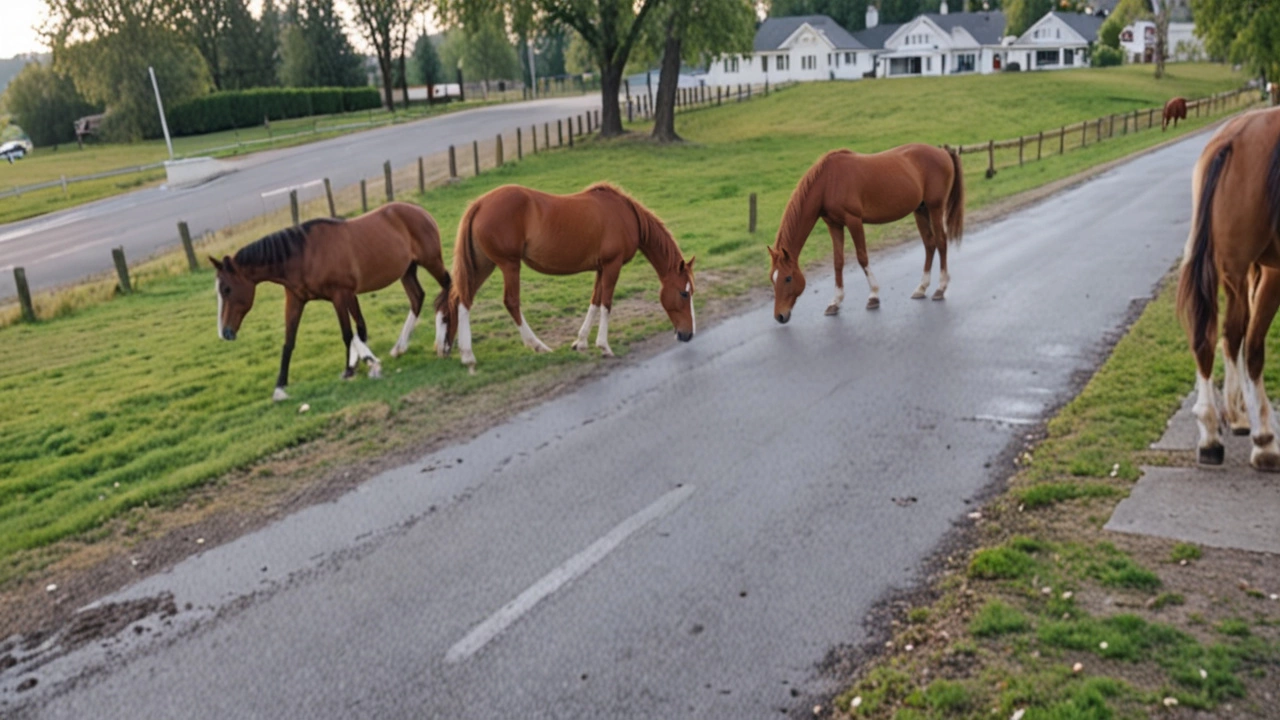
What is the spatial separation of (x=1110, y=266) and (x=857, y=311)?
4511 millimetres

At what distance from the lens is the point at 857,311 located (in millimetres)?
12789

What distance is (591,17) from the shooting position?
38281 millimetres

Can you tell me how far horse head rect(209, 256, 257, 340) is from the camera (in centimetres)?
952

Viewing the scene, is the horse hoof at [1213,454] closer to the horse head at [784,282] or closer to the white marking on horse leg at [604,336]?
the horse head at [784,282]

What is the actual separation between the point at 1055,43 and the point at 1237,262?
9228 cm

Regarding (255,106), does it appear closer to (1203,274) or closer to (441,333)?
(441,333)

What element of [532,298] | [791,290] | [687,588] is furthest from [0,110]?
[687,588]

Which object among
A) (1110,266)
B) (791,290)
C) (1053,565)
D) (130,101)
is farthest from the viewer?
(130,101)

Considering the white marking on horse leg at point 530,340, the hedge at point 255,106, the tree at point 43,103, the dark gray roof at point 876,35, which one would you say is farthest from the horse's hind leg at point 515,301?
the dark gray roof at point 876,35

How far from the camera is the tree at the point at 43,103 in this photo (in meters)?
63.3

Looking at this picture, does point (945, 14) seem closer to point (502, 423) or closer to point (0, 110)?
point (0, 110)

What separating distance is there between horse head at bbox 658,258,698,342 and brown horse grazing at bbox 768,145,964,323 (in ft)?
4.25

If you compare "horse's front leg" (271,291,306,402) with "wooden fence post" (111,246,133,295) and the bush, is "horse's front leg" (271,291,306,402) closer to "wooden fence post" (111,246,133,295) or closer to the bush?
"wooden fence post" (111,246,133,295)

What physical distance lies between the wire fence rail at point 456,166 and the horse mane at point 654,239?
847cm
